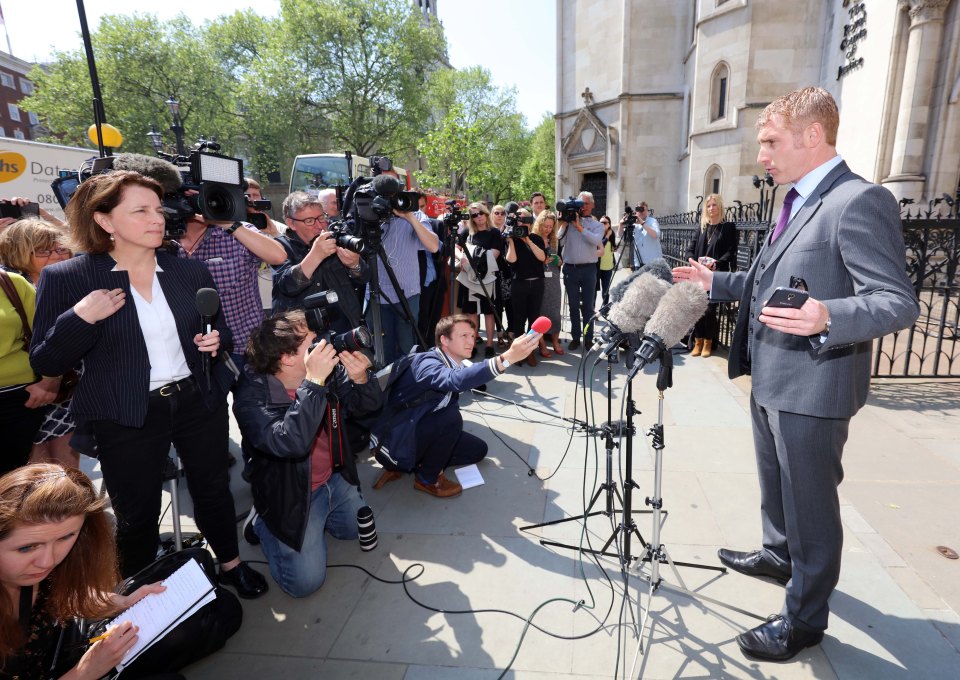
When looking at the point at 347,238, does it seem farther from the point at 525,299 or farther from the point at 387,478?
the point at 525,299

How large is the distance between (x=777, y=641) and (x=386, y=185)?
3217 mm

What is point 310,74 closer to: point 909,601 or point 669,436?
point 669,436

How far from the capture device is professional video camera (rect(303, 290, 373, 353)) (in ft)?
7.17

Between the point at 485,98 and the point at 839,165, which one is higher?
the point at 485,98

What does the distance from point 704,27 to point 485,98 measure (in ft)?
86.4

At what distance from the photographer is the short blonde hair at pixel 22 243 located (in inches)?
120

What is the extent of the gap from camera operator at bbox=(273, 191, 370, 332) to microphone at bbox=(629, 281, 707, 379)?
6.19ft

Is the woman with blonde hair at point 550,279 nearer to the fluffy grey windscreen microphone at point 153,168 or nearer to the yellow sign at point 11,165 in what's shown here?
the fluffy grey windscreen microphone at point 153,168

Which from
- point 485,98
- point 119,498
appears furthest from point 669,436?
point 485,98

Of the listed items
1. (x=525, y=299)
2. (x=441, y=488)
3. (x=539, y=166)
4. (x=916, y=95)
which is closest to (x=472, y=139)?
(x=539, y=166)

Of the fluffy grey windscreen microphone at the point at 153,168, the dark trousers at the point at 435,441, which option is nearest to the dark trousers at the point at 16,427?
the fluffy grey windscreen microphone at the point at 153,168

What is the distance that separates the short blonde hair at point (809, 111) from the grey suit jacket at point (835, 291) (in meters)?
0.17

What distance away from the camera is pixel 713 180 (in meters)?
17.2

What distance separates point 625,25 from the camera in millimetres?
18750
